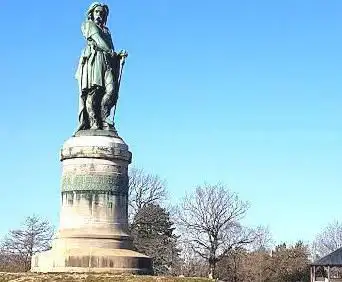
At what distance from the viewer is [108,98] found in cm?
2459

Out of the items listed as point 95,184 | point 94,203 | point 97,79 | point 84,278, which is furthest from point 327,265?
point 84,278

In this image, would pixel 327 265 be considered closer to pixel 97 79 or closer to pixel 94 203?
pixel 97 79

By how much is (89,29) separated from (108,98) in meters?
2.55

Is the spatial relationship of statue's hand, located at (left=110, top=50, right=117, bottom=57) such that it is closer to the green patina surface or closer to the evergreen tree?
the green patina surface

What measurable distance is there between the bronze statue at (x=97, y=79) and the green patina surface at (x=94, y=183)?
2.02m

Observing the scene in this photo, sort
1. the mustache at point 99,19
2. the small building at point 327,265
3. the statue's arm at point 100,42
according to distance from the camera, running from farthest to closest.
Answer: the small building at point 327,265 < the mustache at point 99,19 < the statue's arm at point 100,42

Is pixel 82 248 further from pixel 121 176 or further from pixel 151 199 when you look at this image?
pixel 151 199

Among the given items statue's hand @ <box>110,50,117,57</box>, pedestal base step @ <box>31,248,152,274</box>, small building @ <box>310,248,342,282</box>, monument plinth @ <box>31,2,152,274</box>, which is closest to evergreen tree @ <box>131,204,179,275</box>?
small building @ <box>310,248,342,282</box>

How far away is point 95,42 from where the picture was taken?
24766mm

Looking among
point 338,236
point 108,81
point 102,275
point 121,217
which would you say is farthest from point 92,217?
point 338,236

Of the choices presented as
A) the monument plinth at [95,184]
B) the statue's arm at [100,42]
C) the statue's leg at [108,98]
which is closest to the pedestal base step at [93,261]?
the monument plinth at [95,184]

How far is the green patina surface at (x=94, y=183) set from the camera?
23.1 metres

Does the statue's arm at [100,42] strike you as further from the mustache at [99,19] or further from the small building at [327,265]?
the small building at [327,265]

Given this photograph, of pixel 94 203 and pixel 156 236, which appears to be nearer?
pixel 94 203
